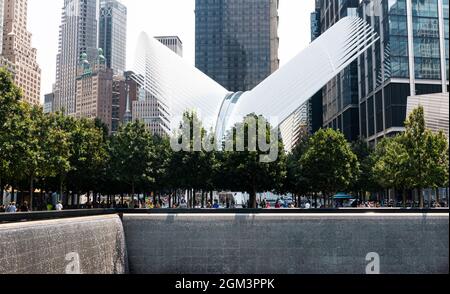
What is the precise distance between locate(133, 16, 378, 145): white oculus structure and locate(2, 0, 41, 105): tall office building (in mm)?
108932

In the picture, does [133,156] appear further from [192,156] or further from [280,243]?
[280,243]

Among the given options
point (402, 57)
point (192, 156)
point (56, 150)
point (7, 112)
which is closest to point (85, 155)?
point (56, 150)

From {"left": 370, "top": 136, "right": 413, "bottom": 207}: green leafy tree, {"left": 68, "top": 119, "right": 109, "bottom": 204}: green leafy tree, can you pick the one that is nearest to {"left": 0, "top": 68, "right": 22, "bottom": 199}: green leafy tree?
{"left": 68, "top": 119, "right": 109, "bottom": 204}: green leafy tree

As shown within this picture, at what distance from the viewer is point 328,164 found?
47719 mm

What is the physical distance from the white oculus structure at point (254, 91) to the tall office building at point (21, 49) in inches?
4289

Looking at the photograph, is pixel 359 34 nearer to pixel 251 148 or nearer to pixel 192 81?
pixel 192 81

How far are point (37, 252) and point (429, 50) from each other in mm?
73972

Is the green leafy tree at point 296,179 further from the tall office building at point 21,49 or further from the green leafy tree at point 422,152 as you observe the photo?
the tall office building at point 21,49

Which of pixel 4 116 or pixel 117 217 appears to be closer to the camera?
pixel 117 217

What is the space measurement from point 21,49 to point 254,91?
5431 inches

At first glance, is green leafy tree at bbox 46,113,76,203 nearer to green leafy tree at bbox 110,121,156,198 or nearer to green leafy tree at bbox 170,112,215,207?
green leafy tree at bbox 110,121,156,198

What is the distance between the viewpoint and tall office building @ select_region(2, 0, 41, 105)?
16775 centimetres

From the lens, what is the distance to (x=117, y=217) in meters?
22.2
